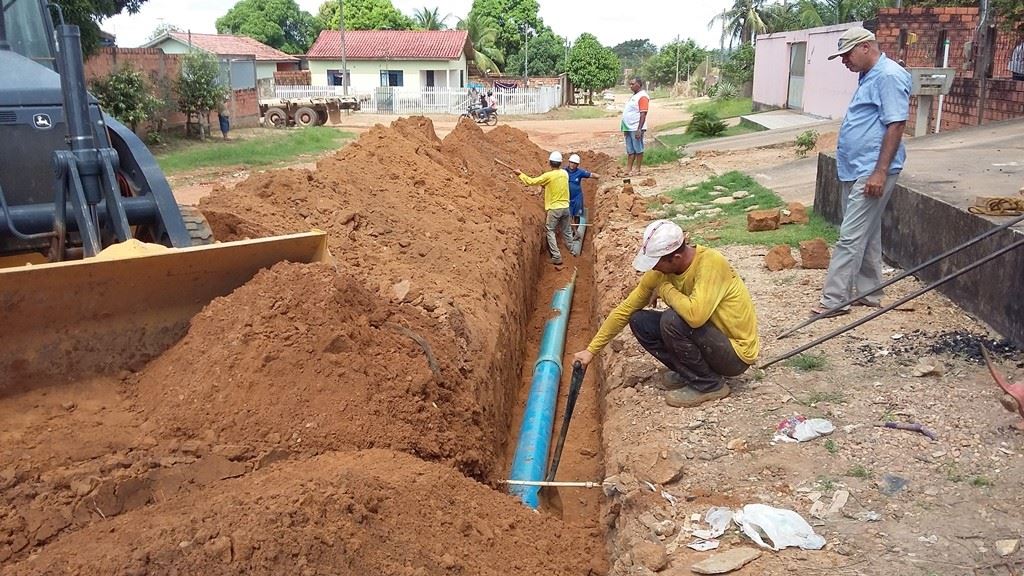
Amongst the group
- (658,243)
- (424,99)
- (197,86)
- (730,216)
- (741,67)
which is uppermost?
(741,67)

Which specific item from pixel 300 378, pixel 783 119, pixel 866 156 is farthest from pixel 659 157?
pixel 300 378

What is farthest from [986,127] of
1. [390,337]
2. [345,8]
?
[345,8]

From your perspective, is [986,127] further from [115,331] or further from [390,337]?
[115,331]

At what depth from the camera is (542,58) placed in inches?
2424

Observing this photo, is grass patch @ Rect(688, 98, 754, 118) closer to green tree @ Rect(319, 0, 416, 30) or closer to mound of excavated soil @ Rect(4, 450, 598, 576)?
mound of excavated soil @ Rect(4, 450, 598, 576)

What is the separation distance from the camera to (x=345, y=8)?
65.1 metres

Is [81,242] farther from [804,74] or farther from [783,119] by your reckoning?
[804,74]

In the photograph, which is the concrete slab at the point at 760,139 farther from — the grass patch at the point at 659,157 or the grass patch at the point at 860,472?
the grass patch at the point at 860,472

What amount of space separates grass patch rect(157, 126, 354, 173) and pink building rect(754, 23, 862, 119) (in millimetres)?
14510

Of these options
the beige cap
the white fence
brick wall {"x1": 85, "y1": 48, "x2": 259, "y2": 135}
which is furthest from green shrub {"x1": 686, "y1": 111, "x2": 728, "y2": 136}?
the white fence

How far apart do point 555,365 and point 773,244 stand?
9.84 ft

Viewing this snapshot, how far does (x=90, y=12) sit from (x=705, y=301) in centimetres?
1772

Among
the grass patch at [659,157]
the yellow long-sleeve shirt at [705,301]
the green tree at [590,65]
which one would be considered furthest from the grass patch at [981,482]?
the green tree at [590,65]

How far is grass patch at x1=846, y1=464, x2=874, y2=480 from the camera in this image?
432 cm
